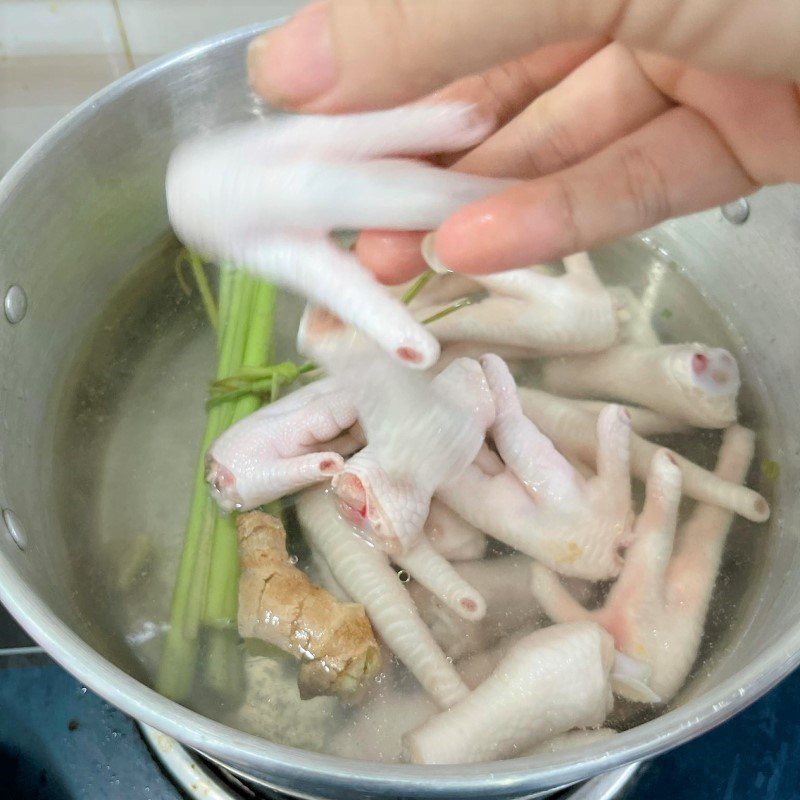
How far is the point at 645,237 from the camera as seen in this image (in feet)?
4.03

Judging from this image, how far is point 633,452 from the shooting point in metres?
0.97

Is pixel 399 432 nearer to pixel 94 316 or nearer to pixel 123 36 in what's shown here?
pixel 94 316

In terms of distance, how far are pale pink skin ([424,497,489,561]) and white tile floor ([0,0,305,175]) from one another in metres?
0.81

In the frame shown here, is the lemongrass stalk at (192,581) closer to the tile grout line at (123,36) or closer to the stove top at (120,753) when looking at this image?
the stove top at (120,753)

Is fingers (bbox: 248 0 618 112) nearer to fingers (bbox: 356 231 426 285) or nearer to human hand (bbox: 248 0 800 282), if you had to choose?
human hand (bbox: 248 0 800 282)

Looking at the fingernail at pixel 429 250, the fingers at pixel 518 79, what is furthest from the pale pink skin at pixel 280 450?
the fingers at pixel 518 79

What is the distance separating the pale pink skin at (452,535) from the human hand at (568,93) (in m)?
0.32

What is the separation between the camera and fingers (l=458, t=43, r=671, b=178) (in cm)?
74

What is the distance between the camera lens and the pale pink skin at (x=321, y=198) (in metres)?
0.61

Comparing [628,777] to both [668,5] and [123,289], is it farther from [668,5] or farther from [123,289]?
[123,289]

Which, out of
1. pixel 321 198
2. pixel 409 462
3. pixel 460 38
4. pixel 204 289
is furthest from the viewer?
pixel 204 289

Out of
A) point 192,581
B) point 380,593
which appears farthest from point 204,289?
point 380,593

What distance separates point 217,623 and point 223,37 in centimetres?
73

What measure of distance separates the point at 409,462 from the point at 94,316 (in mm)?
528
